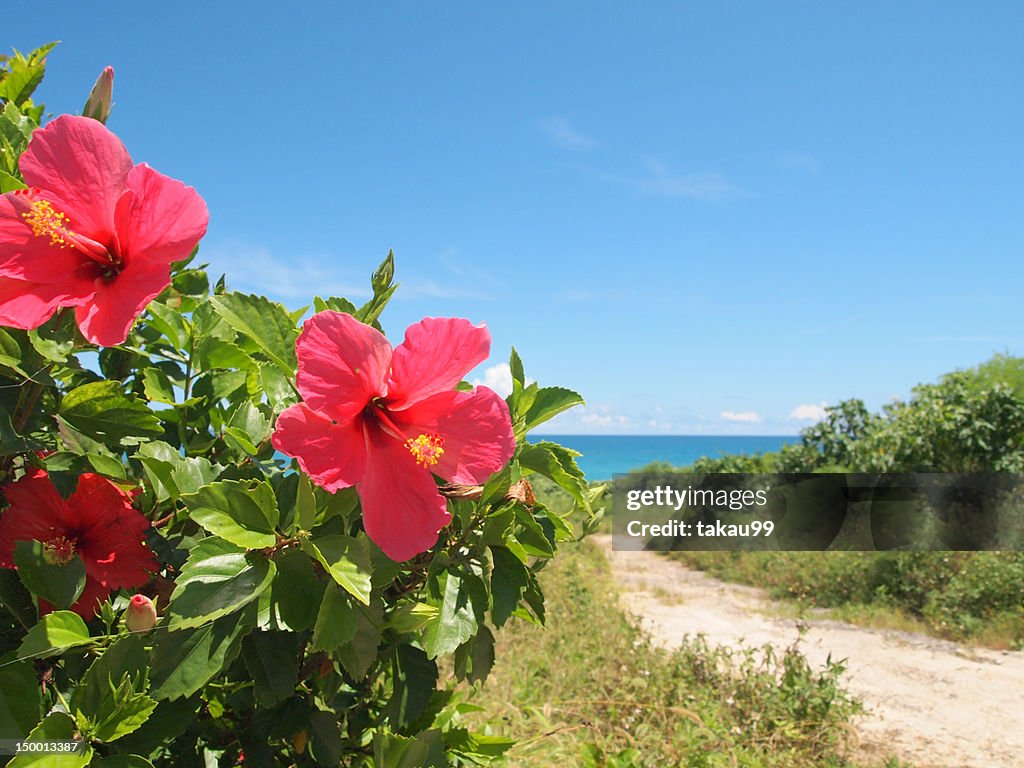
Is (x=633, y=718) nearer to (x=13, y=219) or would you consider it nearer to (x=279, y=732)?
(x=279, y=732)

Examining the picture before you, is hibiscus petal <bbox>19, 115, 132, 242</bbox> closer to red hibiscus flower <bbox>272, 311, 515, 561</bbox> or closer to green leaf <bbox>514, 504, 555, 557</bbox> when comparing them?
red hibiscus flower <bbox>272, 311, 515, 561</bbox>

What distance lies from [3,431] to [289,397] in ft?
0.87

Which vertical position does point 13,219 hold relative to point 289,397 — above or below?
above

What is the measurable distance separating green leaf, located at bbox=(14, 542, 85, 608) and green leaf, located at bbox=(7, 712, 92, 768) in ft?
0.37

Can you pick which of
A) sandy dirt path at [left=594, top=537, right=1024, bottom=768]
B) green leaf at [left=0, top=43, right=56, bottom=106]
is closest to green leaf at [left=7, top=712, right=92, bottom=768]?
green leaf at [left=0, top=43, right=56, bottom=106]

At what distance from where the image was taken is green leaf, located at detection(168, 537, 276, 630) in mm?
560

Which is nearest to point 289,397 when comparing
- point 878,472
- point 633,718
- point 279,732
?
point 279,732

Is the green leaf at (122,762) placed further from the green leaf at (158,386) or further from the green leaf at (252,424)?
the green leaf at (158,386)

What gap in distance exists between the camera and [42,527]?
28.7 inches

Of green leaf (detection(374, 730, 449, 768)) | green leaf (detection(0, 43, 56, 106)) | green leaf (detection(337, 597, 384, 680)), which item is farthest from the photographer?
Result: green leaf (detection(0, 43, 56, 106))

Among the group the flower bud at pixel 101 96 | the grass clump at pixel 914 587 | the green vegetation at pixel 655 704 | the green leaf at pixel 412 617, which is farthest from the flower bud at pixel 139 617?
the grass clump at pixel 914 587

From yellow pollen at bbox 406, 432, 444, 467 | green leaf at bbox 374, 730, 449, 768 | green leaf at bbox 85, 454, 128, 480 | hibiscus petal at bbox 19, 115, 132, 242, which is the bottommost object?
green leaf at bbox 374, 730, 449, 768

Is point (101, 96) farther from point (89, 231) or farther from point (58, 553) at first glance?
point (58, 553)

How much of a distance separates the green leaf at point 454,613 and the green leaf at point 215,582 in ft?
0.52
